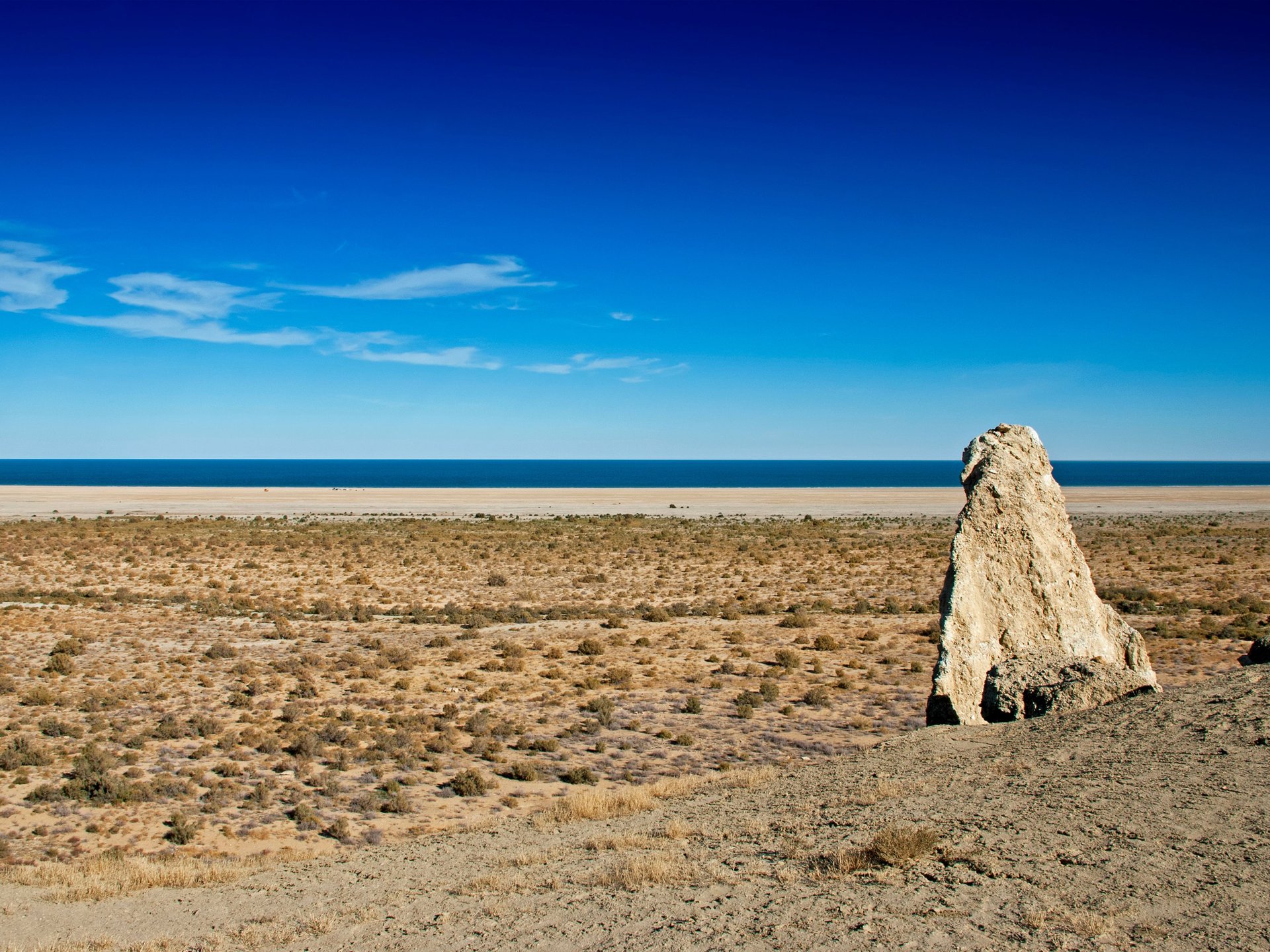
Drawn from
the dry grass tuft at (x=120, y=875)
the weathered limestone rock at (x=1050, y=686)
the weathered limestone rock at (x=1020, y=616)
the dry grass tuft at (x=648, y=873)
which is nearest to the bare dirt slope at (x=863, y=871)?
the dry grass tuft at (x=648, y=873)

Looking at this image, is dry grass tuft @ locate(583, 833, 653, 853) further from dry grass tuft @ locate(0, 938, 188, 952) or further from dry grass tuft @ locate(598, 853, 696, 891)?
dry grass tuft @ locate(0, 938, 188, 952)

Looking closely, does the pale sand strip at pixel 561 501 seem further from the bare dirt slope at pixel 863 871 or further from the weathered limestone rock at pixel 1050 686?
the bare dirt slope at pixel 863 871

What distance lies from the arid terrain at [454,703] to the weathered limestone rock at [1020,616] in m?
0.84

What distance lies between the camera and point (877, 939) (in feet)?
19.4

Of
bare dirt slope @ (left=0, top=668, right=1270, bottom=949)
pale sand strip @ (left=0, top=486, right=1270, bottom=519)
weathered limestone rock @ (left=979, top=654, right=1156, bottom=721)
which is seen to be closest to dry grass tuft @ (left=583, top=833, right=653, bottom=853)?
bare dirt slope @ (left=0, top=668, right=1270, bottom=949)

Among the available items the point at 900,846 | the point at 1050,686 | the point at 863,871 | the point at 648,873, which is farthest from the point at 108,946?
the point at 1050,686

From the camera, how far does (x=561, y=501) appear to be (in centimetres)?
8994

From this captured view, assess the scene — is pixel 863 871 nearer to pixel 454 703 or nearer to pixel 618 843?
pixel 618 843

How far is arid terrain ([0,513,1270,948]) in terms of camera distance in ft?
29.5

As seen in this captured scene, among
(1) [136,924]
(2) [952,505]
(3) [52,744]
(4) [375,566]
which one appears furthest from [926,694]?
(2) [952,505]

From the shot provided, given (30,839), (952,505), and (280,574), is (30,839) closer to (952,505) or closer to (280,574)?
(280,574)

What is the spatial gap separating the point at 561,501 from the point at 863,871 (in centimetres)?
8342

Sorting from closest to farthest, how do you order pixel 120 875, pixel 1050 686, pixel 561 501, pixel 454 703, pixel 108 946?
pixel 108 946 < pixel 120 875 < pixel 1050 686 < pixel 454 703 < pixel 561 501

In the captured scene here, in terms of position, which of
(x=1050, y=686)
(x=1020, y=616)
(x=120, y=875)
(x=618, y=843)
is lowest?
(x=120, y=875)
